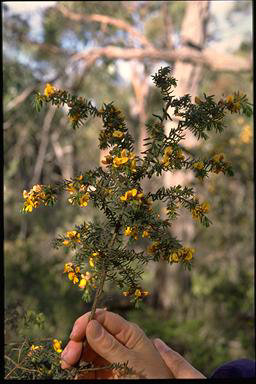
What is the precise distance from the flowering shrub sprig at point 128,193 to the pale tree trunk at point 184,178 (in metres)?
7.04

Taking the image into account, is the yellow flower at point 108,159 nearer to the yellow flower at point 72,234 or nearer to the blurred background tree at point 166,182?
the yellow flower at point 72,234

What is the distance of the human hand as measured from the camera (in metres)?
1.33

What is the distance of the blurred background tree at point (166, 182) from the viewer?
760 centimetres

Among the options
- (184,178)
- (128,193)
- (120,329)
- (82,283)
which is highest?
(184,178)

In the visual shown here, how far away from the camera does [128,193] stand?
1.37m

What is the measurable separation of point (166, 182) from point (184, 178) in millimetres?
681

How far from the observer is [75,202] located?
1429 millimetres

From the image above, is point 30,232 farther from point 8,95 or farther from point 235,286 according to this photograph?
point 235,286

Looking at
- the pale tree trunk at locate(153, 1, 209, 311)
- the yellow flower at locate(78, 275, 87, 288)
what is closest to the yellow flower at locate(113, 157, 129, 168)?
the yellow flower at locate(78, 275, 87, 288)

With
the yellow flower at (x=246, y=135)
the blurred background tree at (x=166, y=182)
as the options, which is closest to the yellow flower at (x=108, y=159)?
the blurred background tree at (x=166, y=182)

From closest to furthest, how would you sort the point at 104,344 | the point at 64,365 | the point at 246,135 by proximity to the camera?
the point at 104,344
the point at 64,365
the point at 246,135

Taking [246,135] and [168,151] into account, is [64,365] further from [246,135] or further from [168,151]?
[246,135]

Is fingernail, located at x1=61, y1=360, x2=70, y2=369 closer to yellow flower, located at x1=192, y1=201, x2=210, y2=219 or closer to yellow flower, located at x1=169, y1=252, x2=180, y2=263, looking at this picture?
yellow flower, located at x1=169, y1=252, x2=180, y2=263

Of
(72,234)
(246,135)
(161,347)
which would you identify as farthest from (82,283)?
(246,135)
